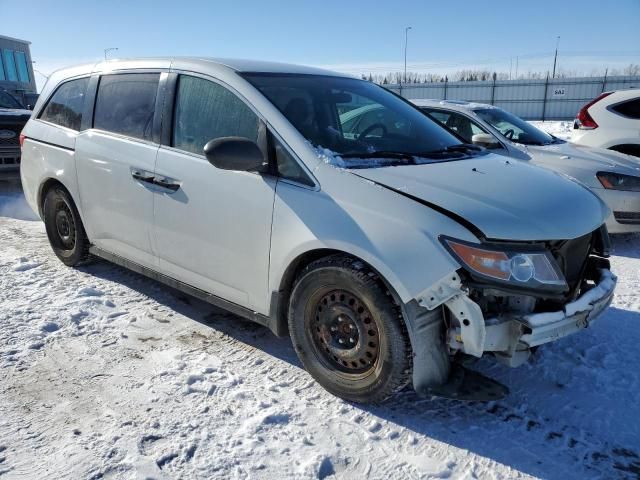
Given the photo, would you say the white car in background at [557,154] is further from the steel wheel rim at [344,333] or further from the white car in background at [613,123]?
the steel wheel rim at [344,333]

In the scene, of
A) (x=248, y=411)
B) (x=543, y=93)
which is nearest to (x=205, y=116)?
(x=248, y=411)

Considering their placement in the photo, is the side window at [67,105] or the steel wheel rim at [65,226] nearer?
the side window at [67,105]

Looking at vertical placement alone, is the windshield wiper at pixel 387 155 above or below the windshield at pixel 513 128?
above

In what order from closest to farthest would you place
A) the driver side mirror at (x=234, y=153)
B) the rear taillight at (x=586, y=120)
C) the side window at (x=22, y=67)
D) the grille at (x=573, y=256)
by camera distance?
1. the grille at (x=573, y=256)
2. the driver side mirror at (x=234, y=153)
3. the rear taillight at (x=586, y=120)
4. the side window at (x=22, y=67)

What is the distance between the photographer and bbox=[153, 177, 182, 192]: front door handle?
3371mm

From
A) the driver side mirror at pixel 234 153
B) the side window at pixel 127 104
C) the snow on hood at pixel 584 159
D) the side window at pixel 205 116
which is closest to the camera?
the driver side mirror at pixel 234 153

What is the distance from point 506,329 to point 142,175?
2568 millimetres

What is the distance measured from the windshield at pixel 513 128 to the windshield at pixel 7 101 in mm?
8830

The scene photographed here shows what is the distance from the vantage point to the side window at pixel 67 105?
4414mm

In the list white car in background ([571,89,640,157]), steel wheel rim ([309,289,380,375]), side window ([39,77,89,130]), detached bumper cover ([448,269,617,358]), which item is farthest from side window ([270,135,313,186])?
white car in background ([571,89,640,157])

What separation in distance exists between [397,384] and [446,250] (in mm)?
766

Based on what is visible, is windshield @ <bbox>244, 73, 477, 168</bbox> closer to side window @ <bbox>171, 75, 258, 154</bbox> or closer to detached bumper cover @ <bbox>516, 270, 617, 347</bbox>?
side window @ <bbox>171, 75, 258, 154</bbox>

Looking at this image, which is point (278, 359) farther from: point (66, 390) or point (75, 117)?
point (75, 117)

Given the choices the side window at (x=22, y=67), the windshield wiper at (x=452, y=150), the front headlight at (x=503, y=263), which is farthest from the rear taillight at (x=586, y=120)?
the side window at (x=22, y=67)
